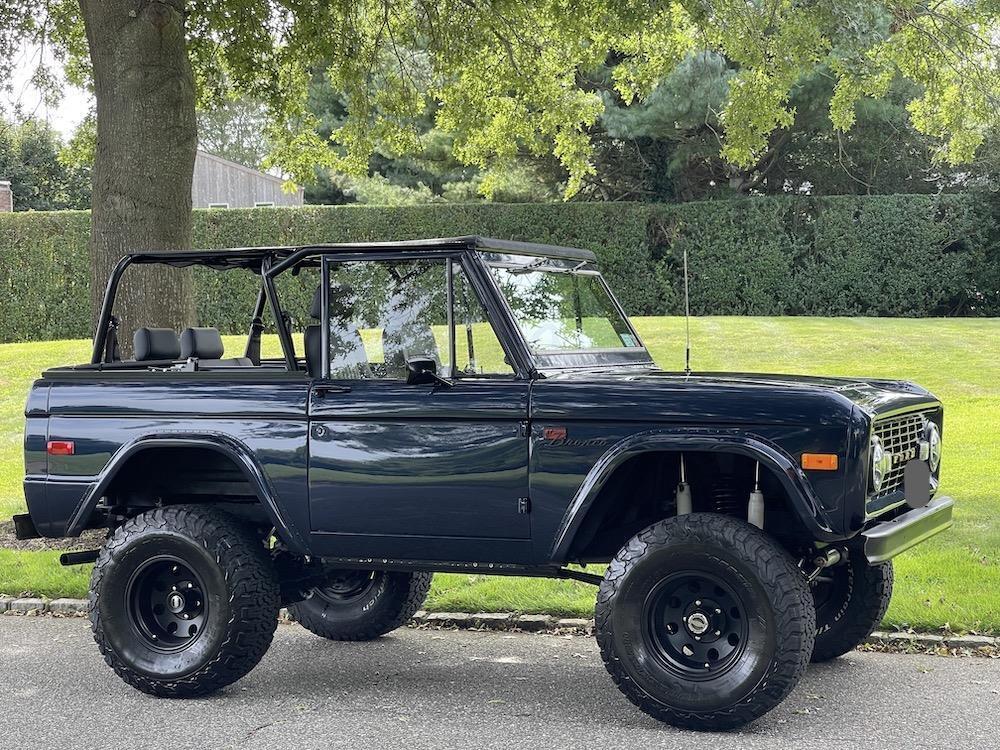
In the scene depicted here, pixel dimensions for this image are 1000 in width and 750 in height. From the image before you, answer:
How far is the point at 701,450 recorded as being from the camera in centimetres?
530

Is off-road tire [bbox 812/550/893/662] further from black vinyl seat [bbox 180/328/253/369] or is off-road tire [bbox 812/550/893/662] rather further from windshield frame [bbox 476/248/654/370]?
black vinyl seat [bbox 180/328/253/369]

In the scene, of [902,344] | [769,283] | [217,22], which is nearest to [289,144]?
[217,22]

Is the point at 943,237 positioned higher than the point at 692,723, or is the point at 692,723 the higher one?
the point at 943,237

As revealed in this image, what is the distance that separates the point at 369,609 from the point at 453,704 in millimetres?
1343

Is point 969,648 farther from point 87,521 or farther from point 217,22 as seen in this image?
point 217,22

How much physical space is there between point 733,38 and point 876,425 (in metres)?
8.10

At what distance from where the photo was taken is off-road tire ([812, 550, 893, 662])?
637cm

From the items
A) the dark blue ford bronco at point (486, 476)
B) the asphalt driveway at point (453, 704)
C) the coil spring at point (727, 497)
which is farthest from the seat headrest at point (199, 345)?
the coil spring at point (727, 497)

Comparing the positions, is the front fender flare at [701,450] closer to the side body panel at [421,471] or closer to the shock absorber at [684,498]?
the side body panel at [421,471]

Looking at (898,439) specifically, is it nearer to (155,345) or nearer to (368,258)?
(368,258)

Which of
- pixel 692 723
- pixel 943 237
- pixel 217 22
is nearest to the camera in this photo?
pixel 692 723

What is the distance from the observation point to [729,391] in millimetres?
5363

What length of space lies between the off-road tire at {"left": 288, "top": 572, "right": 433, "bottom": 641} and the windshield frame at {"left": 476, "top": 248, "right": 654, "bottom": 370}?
165 centimetres

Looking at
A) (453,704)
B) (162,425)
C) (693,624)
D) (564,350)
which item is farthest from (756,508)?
(162,425)
